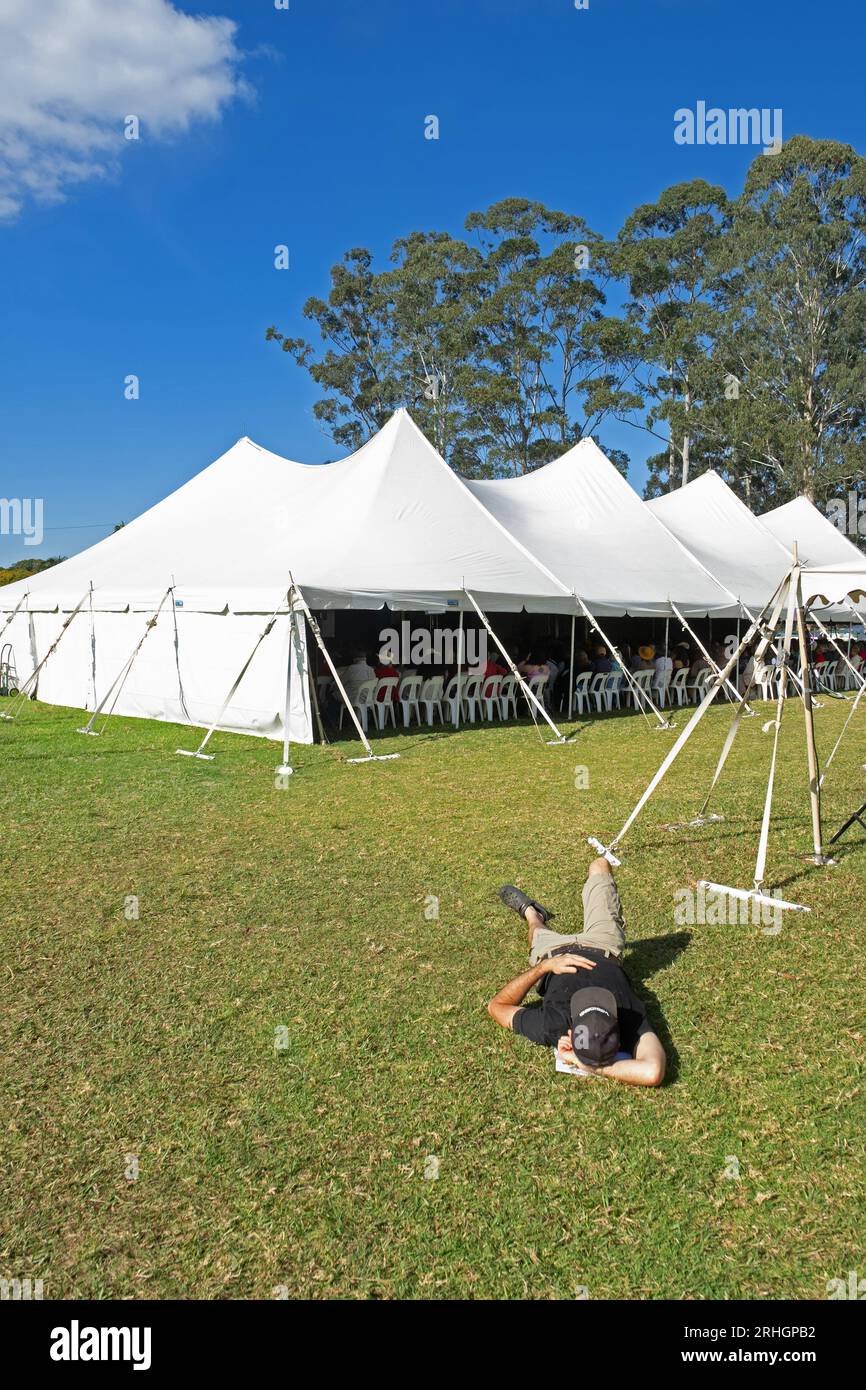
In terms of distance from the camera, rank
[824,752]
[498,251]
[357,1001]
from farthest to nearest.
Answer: [498,251], [824,752], [357,1001]

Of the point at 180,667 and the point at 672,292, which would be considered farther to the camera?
the point at 672,292

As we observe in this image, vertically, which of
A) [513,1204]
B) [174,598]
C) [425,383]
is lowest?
Result: [513,1204]

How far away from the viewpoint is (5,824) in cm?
789

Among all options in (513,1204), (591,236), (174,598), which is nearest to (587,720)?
(174,598)

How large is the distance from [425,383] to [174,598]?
2739 centimetres

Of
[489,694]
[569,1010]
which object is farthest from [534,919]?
[489,694]

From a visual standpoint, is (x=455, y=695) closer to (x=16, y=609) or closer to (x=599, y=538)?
(x=599, y=538)

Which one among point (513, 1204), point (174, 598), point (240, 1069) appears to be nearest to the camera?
point (513, 1204)

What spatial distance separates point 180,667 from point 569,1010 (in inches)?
459

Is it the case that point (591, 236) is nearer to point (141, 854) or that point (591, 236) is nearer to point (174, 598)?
point (174, 598)

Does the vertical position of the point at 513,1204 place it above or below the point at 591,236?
below

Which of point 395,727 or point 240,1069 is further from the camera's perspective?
point 395,727

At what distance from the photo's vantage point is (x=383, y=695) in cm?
1374

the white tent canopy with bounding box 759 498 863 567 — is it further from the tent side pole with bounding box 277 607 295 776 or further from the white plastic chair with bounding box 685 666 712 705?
the tent side pole with bounding box 277 607 295 776
